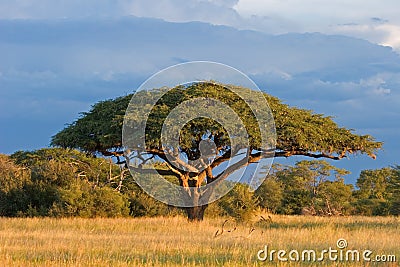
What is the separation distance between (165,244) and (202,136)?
9.59 metres

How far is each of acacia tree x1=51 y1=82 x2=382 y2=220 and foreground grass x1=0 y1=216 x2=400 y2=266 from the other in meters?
3.12

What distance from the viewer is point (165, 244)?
15.3m

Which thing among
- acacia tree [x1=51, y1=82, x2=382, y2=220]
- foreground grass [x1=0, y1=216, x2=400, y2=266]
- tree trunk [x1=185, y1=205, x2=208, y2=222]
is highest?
acacia tree [x1=51, y1=82, x2=382, y2=220]

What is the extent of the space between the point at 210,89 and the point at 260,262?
13.1 meters

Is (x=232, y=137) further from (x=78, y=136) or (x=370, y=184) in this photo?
(x=370, y=184)

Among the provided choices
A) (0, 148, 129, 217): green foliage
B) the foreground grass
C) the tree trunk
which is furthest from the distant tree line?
the foreground grass

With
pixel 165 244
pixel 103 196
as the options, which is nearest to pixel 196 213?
pixel 103 196

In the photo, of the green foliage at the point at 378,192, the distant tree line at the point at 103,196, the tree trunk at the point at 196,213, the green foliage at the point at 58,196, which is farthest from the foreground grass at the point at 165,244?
the green foliage at the point at 378,192

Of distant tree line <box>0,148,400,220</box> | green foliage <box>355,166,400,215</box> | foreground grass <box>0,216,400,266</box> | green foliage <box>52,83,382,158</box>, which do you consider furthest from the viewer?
green foliage <box>355,166,400,215</box>

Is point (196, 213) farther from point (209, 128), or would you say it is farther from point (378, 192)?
point (378, 192)

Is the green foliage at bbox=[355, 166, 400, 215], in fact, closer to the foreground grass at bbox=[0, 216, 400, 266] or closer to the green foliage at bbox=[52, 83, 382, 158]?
the green foliage at bbox=[52, 83, 382, 158]

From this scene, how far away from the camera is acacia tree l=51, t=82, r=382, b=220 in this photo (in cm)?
2369

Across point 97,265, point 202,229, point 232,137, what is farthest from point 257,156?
point 97,265

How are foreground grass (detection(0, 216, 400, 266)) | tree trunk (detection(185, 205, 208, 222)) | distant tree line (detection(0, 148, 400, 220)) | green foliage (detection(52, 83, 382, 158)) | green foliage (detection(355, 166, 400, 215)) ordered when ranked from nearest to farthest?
foreground grass (detection(0, 216, 400, 266)) → green foliage (detection(52, 83, 382, 158)) → tree trunk (detection(185, 205, 208, 222)) → distant tree line (detection(0, 148, 400, 220)) → green foliage (detection(355, 166, 400, 215))
